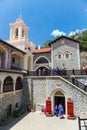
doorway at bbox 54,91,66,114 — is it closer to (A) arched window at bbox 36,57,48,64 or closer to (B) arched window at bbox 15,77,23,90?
(B) arched window at bbox 15,77,23,90

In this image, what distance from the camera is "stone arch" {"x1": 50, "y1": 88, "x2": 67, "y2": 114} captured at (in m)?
14.9

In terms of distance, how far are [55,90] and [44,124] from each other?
4.42m

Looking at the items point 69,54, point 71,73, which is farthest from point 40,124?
point 69,54

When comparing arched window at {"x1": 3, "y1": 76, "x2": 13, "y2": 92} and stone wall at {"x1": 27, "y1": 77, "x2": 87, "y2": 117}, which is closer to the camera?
arched window at {"x1": 3, "y1": 76, "x2": 13, "y2": 92}

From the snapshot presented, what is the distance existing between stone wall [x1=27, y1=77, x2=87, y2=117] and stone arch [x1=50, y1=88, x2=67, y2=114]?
12 cm

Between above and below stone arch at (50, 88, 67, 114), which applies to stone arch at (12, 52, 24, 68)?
above

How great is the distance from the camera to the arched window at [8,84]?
13.3 metres

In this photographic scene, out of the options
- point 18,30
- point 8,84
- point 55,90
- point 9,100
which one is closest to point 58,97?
point 55,90

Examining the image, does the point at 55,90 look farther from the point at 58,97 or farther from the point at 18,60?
the point at 18,60

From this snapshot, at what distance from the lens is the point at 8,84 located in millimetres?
14117

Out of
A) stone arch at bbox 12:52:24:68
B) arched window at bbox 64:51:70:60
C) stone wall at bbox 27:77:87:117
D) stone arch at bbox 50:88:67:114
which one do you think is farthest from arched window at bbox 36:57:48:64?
stone arch at bbox 50:88:67:114

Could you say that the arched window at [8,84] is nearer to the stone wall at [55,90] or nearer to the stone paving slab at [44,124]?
the stone wall at [55,90]

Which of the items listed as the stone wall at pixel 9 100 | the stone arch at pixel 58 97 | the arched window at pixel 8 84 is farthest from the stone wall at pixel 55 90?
the arched window at pixel 8 84

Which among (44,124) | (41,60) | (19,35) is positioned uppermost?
(19,35)
